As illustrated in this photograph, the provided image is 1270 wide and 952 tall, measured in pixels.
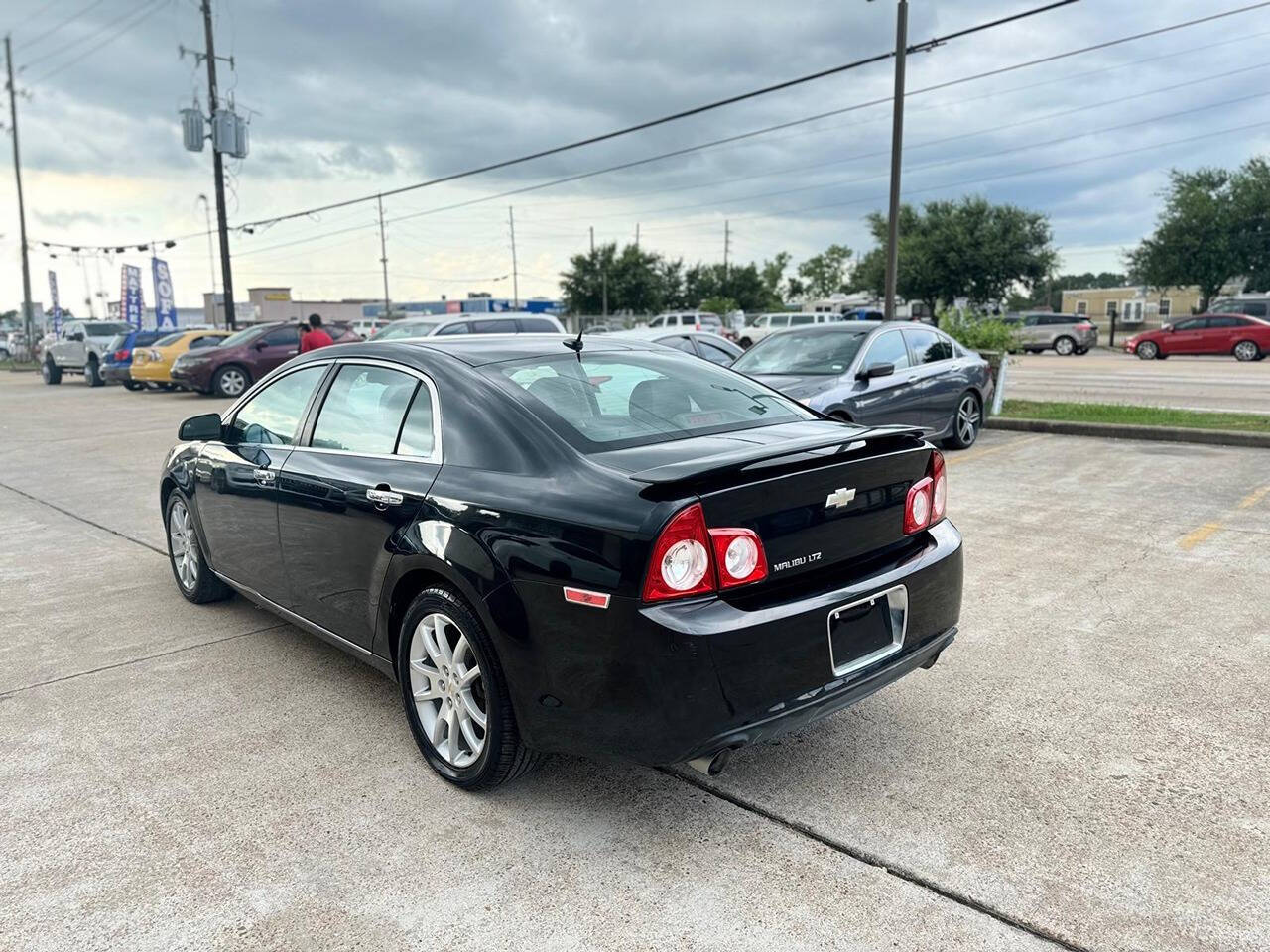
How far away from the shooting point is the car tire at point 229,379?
66.1ft

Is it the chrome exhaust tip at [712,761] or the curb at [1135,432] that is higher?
the curb at [1135,432]

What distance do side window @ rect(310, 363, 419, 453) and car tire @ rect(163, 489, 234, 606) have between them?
1.60m

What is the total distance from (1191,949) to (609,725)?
160 centimetres

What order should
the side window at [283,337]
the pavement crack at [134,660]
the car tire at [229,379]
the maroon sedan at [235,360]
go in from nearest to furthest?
the pavement crack at [134,660] → the maroon sedan at [235,360] → the car tire at [229,379] → the side window at [283,337]

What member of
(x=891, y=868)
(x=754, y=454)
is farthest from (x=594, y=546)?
(x=891, y=868)

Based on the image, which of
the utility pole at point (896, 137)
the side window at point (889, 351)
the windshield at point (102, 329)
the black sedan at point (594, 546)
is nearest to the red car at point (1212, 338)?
the utility pole at point (896, 137)

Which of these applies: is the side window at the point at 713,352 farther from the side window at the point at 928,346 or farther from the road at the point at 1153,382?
the road at the point at 1153,382

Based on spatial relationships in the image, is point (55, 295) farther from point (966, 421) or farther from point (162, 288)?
point (966, 421)

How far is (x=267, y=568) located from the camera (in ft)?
14.2

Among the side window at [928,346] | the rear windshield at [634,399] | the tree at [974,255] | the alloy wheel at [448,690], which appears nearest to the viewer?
the alloy wheel at [448,690]

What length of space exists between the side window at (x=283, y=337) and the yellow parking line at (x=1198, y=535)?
18703 mm

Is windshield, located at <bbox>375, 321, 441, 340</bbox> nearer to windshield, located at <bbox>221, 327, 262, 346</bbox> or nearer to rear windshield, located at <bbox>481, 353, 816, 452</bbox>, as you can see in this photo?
windshield, located at <bbox>221, 327, 262, 346</bbox>

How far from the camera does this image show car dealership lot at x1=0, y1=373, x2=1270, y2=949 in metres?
2.54

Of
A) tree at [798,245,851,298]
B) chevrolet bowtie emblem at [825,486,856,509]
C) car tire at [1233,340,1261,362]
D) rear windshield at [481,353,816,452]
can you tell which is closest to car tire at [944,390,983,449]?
rear windshield at [481,353,816,452]
